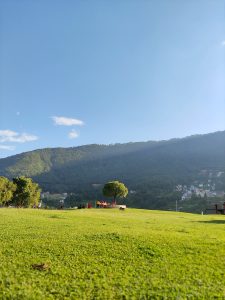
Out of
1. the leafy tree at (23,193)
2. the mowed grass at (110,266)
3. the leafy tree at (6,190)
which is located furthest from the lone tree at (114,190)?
the mowed grass at (110,266)

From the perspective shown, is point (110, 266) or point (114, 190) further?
point (114, 190)

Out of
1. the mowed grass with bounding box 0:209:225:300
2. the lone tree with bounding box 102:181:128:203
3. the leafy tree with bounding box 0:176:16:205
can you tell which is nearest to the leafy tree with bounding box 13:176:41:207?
the leafy tree with bounding box 0:176:16:205

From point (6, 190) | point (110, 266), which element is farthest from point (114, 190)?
point (110, 266)

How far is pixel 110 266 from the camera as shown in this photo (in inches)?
618

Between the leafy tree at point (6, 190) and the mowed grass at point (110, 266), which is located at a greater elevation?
the leafy tree at point (6, 190)

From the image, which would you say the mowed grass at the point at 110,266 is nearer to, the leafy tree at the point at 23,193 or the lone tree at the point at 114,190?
the lone tree at the point at 114,190

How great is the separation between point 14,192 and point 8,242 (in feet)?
273

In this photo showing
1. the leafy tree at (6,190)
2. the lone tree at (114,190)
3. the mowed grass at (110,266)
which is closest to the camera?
the mowed grass at (110,266)

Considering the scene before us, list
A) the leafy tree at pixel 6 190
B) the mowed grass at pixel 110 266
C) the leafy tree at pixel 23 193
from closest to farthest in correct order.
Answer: the mowed grass at pixel 110 266, the leafy tree at pixel 6 190, the leafy tree at pixel 23 193

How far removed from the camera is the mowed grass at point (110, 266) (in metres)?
12.9

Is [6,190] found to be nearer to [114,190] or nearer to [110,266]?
[114,190]

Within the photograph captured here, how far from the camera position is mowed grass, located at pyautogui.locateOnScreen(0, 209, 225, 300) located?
42.4 feet

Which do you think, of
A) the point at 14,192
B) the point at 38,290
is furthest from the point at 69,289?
the point at 14,192

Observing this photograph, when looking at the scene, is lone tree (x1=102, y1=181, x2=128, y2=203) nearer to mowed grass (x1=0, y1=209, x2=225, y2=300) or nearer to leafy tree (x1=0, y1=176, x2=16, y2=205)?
leafy tree (x1=0, y1=176, x2=16, y2=205)
